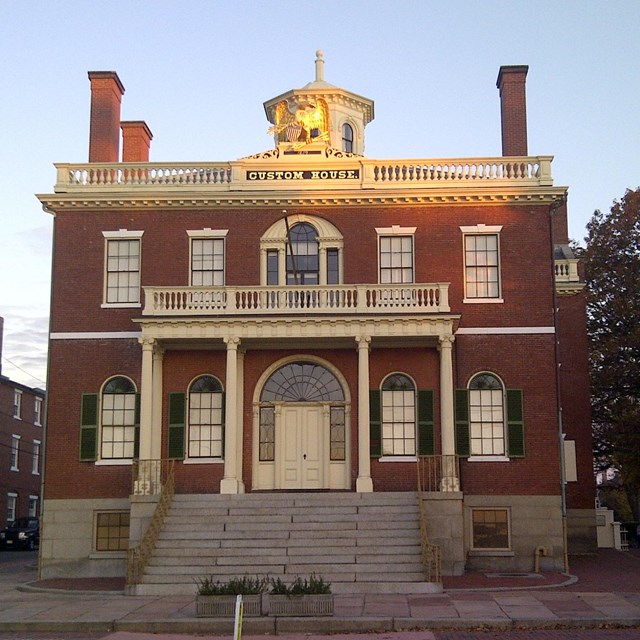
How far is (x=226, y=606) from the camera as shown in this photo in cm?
1797

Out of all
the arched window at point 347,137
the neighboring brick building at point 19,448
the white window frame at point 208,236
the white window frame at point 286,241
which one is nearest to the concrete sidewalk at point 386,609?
the white window frame at point 208,236

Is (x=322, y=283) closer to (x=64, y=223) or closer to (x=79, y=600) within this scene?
(x=64, y=223)

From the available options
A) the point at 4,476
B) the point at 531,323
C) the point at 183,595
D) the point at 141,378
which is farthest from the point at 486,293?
the point at 4,476

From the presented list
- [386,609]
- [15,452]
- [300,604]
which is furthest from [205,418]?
[15,452]

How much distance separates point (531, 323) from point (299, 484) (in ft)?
25.6

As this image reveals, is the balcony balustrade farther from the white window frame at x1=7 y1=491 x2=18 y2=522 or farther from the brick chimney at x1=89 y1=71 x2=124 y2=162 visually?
the white window frame at x1=7 y1=491 x2=18 y2=522

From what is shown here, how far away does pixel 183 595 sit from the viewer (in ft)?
73.6

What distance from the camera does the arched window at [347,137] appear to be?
3544 cm

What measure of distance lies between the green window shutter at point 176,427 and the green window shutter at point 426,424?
6497 mm

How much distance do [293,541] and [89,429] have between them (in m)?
7.50

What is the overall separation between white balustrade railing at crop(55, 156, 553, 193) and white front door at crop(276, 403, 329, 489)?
6.47 meters

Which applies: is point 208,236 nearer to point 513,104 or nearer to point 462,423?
point 462,423

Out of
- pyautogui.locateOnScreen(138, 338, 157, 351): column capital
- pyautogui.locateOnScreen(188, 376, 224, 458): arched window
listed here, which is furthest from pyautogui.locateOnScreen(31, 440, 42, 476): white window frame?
pyautogui.locateOnScreen(138, 338, 157, 351): column capital

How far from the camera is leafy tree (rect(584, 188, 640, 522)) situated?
40.8 meters
